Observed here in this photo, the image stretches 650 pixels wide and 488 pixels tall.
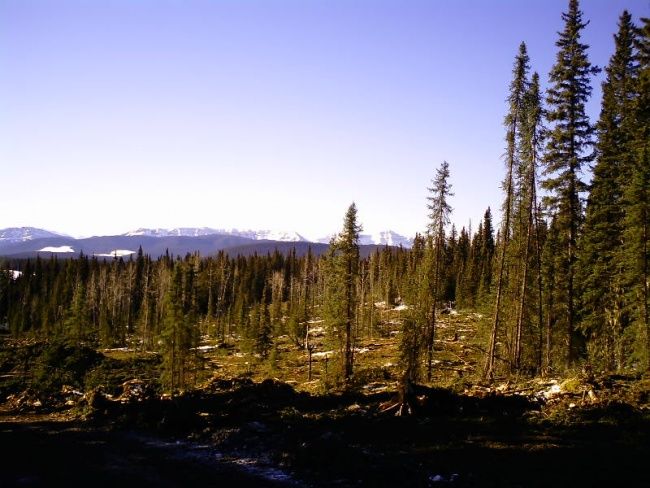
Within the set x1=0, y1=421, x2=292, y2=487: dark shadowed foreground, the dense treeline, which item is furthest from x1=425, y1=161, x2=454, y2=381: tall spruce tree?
x1=0, y1=421, x2=292, y2=487: dark shadowed foreground

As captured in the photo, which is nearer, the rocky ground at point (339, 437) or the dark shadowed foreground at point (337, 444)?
the dark shadowed foreground at point (337, 444)

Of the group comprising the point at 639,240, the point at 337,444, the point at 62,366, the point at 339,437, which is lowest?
the point at 62,366

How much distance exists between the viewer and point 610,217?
105ft

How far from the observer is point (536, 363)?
113ft

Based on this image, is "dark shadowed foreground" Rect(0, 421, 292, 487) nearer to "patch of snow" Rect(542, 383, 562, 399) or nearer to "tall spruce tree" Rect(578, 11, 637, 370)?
"patch of snow" Rect(542, 383, 562, 399)

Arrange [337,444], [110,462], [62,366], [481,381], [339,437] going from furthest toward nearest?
[62,366], [481,381], [339,437], [110,462], [337,444]

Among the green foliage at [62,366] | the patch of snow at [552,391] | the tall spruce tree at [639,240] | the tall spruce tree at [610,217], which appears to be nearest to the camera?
the patch of snow at [552,391]

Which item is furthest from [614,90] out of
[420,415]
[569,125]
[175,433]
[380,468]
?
[175,433]

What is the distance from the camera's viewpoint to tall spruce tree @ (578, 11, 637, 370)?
99.2ft

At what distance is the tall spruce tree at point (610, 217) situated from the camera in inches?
1190

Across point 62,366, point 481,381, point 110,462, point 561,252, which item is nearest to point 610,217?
point 561,252

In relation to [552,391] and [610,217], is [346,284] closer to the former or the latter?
[610,217]

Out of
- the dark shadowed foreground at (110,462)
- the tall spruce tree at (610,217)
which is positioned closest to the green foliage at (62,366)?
the dark shadowed foreground at (110,462)

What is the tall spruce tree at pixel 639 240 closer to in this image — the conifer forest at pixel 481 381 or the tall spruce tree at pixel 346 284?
the conifer forest at pixel 481 381
